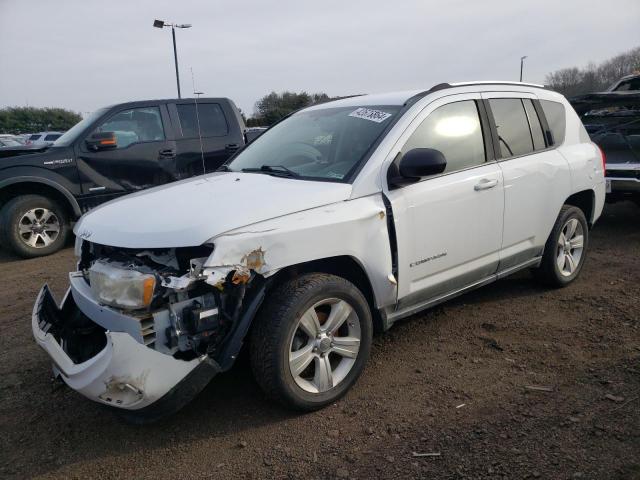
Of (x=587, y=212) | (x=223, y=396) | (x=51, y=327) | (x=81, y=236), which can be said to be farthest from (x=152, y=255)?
(x=587, y=212)

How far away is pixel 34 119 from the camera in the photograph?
52.3 metres

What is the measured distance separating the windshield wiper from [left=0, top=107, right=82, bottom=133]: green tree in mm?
50427

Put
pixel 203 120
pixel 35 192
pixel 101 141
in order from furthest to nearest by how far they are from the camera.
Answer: pixel 203 120 < pixel 35 192 < pixel 101 141

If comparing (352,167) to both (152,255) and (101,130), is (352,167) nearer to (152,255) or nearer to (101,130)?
(152,255)

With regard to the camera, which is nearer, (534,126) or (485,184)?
(485,184)

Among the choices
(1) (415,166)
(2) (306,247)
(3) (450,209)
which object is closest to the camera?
(2) (306,247)

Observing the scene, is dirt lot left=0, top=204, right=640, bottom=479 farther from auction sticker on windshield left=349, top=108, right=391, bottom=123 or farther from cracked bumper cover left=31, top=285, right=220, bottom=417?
auction sticker on windshield left=349, top=108, right=391, bottom=123

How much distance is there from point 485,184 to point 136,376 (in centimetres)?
264

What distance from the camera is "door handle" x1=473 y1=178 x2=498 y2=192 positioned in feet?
11.5

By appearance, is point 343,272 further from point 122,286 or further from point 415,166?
point 122,286

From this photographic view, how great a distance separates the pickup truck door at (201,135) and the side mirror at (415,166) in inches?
182

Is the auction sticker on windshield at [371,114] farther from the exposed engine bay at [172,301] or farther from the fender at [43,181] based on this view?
the fender at [43,181]

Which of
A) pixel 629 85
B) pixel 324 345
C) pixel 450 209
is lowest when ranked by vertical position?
pixel 324 345

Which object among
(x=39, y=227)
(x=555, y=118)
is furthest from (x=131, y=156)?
(x=555, y=118)
